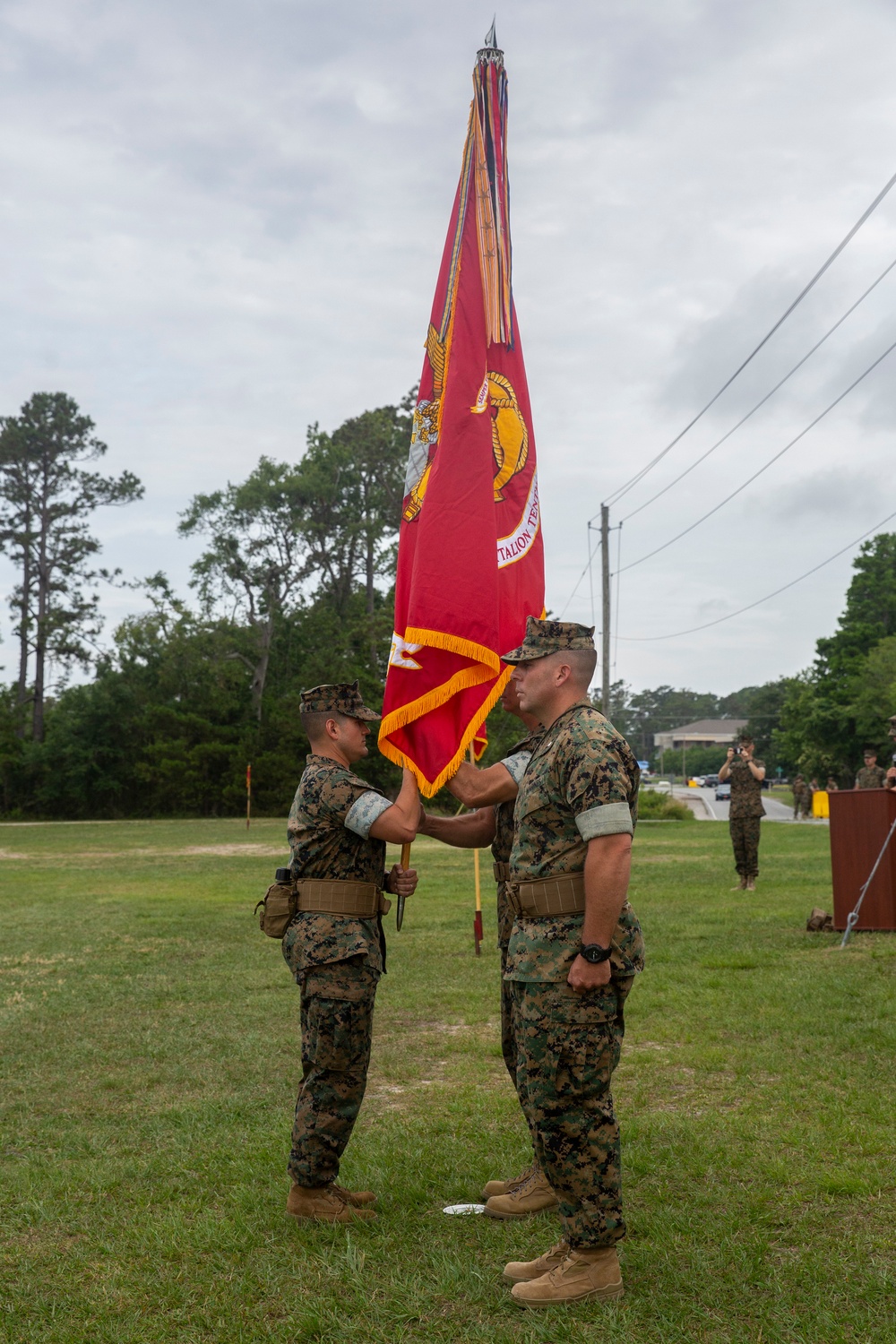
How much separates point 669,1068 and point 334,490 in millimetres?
51220

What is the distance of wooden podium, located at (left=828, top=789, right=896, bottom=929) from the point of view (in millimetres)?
10438

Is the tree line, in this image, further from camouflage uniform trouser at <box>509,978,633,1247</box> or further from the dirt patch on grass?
camouflage uniform trouser at <box>509,978,633,1247</box>

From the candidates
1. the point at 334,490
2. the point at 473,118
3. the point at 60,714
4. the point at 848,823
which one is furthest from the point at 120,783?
the point at 473,118

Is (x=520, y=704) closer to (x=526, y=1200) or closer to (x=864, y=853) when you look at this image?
(x=526, y=1200)

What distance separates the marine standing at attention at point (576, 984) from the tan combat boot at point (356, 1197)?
925mm

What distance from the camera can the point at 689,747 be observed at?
162 m

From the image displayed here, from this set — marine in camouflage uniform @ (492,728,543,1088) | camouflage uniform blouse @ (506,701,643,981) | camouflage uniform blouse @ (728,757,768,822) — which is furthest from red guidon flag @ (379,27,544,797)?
camouflage uniform blouse @ (728,757,768,822)

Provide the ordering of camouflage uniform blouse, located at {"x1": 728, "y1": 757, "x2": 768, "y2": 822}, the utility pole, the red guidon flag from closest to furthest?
the red guidon flag
camouflage uniform blouse, located at {"x1": 728, "y1": 757, "x2": 768, "y2": 822}
the utility pole

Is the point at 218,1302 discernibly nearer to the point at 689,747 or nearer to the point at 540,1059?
the point at 540,1059

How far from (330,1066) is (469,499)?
2609 millimetres

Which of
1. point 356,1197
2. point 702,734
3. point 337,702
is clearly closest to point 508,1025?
point 356,1197

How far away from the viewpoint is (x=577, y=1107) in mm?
3605

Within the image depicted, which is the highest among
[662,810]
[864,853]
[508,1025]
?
[864,853]

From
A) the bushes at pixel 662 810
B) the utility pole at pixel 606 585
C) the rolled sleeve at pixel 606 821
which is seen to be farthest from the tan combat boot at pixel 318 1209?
the bushes at pixel 662 810
